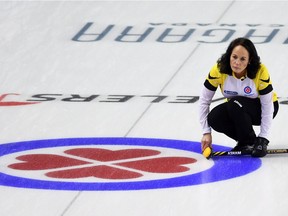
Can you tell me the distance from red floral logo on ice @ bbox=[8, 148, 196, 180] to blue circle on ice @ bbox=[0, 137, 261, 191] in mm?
148

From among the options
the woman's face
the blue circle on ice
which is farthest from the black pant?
the woman's face

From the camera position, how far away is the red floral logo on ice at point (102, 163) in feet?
21.3

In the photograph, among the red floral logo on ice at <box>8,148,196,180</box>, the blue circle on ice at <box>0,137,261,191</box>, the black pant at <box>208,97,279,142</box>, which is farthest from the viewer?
the black pant at <box>208,97,279,142</box>

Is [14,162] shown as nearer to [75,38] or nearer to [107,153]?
[107,153]

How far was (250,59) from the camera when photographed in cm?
662

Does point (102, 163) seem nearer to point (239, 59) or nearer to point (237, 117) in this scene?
point (237, 117)

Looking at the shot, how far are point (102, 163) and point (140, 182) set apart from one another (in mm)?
512

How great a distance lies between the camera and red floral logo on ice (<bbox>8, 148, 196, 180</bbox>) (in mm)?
6492

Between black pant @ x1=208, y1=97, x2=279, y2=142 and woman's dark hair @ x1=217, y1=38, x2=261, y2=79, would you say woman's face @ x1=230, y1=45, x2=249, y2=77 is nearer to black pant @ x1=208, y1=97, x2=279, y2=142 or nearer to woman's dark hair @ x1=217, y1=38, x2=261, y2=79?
woman's dark hair @ x1=217, y1=38, x2=261, y2=79

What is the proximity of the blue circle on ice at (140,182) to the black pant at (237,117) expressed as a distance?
0.56ft

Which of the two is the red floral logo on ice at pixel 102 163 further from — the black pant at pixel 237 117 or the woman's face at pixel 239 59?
the woman's face at pixel 239 59

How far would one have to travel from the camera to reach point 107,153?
697 cm

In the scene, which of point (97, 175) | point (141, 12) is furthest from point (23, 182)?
point (141, 12)

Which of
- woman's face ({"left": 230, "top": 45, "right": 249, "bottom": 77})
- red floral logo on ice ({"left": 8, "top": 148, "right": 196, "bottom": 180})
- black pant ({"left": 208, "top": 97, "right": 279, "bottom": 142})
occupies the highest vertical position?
woman's face ({"left": 230, "top": 45, "right": 249, "bottom": 77})
